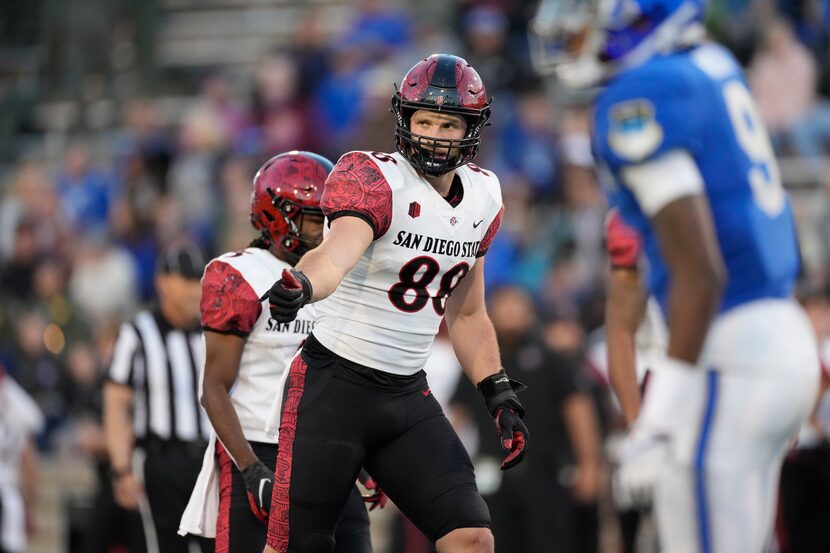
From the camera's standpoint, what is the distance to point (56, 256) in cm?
1395

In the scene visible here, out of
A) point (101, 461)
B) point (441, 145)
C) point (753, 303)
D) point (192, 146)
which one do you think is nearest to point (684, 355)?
point (753, 303)

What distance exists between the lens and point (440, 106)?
4.43m

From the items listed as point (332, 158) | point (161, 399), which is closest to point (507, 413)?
point (161, 399)

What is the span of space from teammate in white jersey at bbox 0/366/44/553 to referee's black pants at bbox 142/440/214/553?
7.39 feet

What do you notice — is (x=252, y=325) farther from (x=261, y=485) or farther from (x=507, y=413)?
(x=507, y=413)

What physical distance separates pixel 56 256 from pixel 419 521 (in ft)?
33.2

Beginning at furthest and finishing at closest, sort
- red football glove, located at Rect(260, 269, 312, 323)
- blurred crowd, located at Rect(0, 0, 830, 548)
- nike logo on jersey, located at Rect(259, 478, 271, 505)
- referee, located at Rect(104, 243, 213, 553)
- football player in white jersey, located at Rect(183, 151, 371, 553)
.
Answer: blurred crowd, located at Rect(0, 0, 830, 548), referee, located at Rect(104, 243, 213, 553), football player in white jersey, located at Rect(183, 151, 371, 553), nike logo on jersey, located at Rect(259, 478, 271, 505), red football glove, located at Rect(260, 269, 312, 323)

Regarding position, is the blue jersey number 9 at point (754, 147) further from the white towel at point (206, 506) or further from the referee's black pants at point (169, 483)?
the referee's black pants at point (169, 483)

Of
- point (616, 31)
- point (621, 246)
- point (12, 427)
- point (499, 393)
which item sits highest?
point (616, 31)

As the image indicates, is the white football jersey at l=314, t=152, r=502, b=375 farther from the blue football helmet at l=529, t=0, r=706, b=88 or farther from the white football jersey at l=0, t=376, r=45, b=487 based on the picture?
the white football jersey at l=0, t=376, r=45, b=487

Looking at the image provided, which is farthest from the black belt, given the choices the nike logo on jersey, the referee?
the nike logo on jersey

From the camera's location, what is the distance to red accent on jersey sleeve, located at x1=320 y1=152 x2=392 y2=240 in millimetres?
4203

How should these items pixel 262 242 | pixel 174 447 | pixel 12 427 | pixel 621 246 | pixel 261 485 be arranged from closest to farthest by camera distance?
pixel 261 485 → pixel 262 242 → pixel 621 246 → pixel 174 447 → pixel 12 427

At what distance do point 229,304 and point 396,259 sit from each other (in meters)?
0.69
